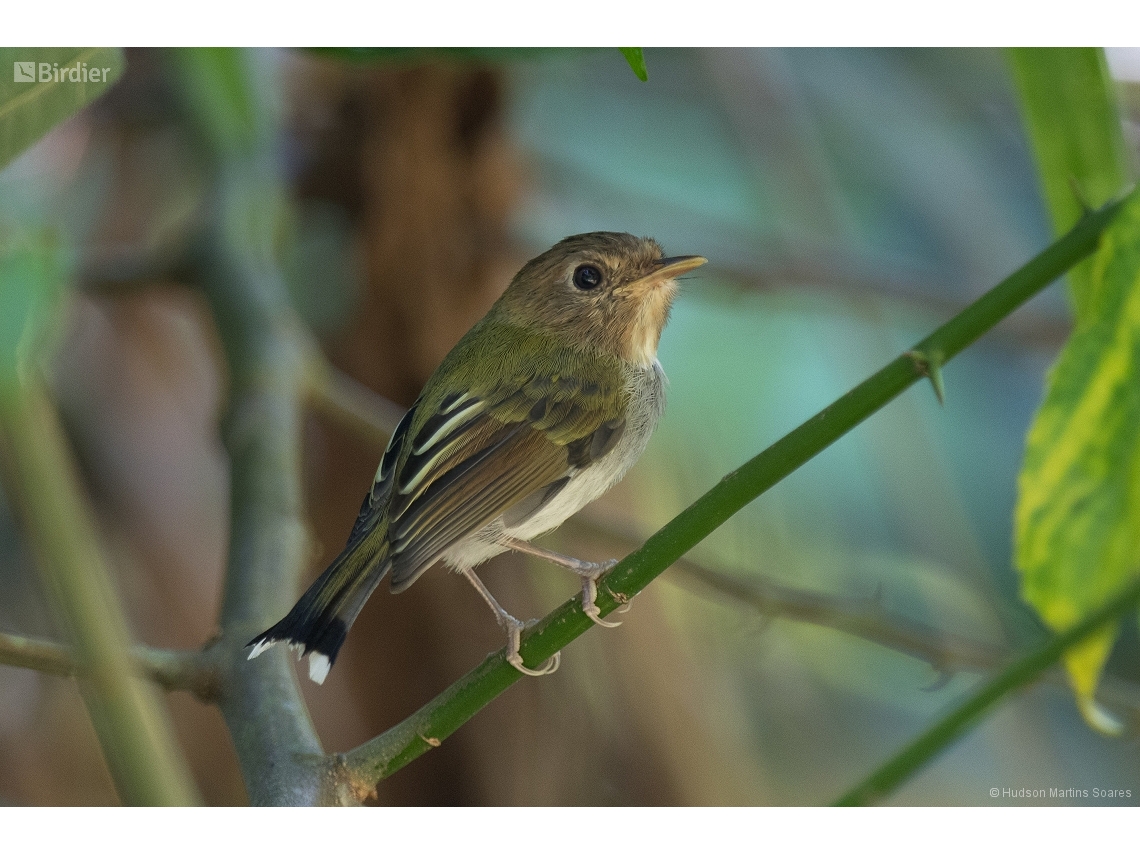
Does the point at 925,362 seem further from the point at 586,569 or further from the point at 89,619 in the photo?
the point at 89,619

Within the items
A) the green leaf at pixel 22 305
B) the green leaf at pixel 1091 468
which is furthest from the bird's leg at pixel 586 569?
the green leaf at pixel 22 305

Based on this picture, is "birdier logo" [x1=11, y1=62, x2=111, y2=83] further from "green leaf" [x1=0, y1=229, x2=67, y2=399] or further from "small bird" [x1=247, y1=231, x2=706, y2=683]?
"small bird" [x1=247, y1=231, x2=706, y2=683]

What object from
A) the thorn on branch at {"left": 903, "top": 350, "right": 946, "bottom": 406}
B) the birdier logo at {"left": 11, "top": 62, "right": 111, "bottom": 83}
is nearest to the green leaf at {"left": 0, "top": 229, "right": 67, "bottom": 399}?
the birdier logo at {"left": 11, "top": 62, "right": 111, "bottom": 83}

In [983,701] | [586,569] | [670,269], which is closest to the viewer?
[983,701]

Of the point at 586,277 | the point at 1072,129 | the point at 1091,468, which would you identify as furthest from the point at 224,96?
the point at 1091,468

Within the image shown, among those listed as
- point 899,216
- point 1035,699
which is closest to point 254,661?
point 1035,699

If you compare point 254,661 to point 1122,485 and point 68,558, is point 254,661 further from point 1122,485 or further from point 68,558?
point 1122,485

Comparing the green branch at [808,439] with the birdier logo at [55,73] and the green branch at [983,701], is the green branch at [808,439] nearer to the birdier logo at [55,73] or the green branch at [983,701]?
the green branch at [983,701]
